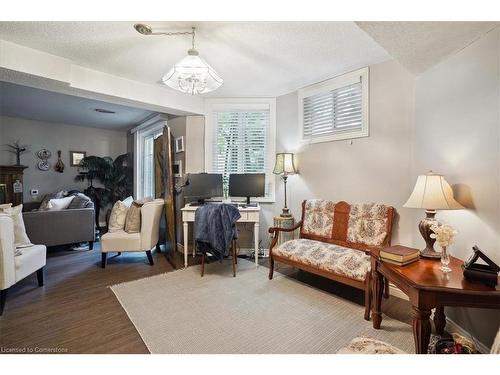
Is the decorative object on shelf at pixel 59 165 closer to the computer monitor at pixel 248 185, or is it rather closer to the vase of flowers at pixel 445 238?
the computer monitor at pixel 248 185

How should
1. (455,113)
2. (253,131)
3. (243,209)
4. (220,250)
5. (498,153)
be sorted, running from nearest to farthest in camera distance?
(498,153) < (455,113) < (220,250) < (243,209) < (253,131)

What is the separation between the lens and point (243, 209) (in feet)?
10.2

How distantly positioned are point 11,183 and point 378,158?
6.37 metres

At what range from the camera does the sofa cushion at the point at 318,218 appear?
282 centimetres

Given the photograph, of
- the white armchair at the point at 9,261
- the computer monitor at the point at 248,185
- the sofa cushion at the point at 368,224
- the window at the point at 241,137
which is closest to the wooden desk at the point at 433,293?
the sofa cushion at the point at 368,224

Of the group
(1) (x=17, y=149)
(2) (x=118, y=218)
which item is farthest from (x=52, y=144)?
(2) (x=118, y=218)

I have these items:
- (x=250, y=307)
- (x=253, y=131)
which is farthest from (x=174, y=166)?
(x=250, y=307)

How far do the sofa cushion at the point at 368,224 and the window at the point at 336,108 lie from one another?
2.71ft

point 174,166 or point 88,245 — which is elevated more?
point 174,166

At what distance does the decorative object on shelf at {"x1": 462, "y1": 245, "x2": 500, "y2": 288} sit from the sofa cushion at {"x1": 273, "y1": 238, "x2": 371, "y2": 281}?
2.37 ft

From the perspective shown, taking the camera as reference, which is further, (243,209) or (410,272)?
(243,209)

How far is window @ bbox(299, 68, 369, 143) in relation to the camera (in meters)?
2.70
